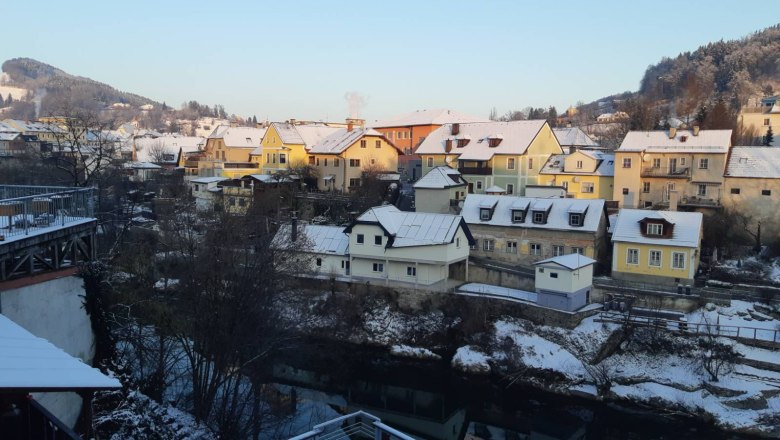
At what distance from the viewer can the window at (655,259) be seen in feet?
90.9

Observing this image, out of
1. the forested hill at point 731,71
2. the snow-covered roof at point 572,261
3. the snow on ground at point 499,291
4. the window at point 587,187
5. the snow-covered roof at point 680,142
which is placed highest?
the forested hill at point 731,71

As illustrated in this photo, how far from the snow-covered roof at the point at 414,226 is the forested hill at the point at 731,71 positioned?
5815cm

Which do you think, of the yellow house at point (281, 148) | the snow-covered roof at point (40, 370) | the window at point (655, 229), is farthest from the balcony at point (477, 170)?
the snow-covered roof at point (40, 370)

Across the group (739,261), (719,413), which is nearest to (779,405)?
(719,413)

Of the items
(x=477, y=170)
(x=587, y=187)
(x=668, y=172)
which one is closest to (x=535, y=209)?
(x=587, y=187)

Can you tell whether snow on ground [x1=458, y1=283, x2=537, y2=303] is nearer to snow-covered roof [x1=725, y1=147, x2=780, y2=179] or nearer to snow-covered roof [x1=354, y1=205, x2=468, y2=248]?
snow-covered roof [x1=354, y1=205, x2=468, y2=248]

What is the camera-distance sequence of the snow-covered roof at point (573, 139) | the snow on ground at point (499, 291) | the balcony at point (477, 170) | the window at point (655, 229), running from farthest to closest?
the snow-covered roof at point (573, 139) < the balcony at point (477, 170) < the window at point (655, 229) < the snow on ground at point (499, 291)

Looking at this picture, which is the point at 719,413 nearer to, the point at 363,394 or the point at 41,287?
the point at 363,394

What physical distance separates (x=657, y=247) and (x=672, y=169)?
8959 millimetres

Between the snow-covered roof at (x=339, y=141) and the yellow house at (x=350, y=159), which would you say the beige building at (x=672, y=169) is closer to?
the yellow house at (x=350, y=159)

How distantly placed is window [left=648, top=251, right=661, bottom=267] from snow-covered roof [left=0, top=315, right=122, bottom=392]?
2599 cm

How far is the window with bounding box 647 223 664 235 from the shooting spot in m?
27.9

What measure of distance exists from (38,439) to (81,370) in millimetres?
861

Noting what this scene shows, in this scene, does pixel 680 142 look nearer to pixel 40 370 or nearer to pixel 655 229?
pixel 655 229
